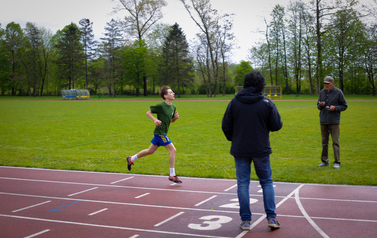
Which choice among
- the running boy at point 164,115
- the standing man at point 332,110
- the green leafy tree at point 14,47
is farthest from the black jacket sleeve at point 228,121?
the green leafy tree at point 14,47

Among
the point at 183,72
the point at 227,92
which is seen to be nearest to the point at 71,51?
the point at 183,72

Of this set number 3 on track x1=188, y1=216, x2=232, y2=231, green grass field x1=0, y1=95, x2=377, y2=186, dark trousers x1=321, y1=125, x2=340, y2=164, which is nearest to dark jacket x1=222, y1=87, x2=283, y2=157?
number 3 on track x1=188, y1=216, x2=232, y2=231

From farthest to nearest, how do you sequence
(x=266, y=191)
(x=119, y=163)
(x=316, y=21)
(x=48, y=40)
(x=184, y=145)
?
1. (x=48, y=40)
2. (x=316, y=21)
3. (x=184, y=145)
4. (x=119, y=163)
5. (x=266, y=191)

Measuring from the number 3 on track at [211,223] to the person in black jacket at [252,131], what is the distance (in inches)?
16.5

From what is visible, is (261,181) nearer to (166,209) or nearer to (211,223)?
(211,223)

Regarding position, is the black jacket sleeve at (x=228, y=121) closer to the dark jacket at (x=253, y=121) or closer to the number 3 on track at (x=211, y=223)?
the dark jacket at (x=253, y=121)

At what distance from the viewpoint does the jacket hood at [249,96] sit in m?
4.38

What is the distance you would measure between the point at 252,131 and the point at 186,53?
6713 centimetres

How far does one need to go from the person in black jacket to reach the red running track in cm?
49

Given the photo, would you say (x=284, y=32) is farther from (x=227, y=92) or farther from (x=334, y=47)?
(x=227, y=92)

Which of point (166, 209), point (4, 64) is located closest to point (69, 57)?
point (4, 64)

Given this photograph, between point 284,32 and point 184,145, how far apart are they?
63407mm

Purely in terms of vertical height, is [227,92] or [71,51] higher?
[71,51]

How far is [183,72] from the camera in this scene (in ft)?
229
